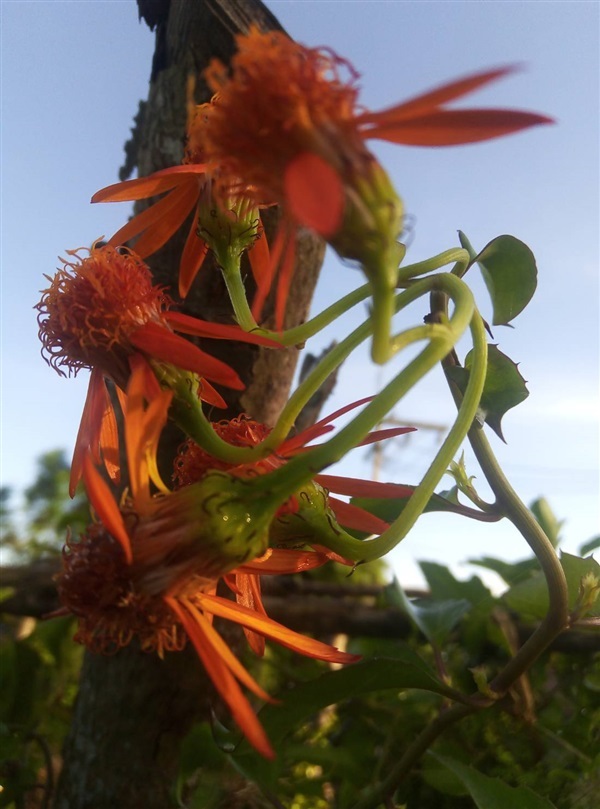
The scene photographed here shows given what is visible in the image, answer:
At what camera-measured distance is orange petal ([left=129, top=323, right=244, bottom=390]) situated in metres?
0.36

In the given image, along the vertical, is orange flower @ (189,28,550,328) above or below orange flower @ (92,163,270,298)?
below

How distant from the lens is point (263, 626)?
1.26 ft

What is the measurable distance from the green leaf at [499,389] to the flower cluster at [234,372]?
87 millimetres

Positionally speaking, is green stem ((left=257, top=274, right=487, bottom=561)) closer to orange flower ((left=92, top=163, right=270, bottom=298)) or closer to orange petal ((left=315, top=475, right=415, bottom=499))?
orange petal ((left=315, top=475, right=415, bottom=499))

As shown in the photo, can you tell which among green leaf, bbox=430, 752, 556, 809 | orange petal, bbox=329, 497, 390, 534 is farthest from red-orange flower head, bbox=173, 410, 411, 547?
green leaf, bbox=430, 752, 556, 809

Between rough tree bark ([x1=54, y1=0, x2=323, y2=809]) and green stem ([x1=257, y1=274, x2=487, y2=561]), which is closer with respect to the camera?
green stem ([x1=257, y1=274, x2=487, y2=561])

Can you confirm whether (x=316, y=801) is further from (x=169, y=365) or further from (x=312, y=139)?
(x=312, y=139)

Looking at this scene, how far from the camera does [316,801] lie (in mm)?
829

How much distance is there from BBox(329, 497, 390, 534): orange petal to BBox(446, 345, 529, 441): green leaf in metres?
0.11

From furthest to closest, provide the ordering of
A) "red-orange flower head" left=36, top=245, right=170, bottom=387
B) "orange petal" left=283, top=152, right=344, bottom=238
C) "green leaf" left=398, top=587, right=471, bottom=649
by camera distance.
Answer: "green leaf" left=398, top=587, right=471, bottom=649 → "red-orange flower head" left=36, top=245, right=170, bottom=387 → "orange petal" left=283, top=152, right=344, bottom=238

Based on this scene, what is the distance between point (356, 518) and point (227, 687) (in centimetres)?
17

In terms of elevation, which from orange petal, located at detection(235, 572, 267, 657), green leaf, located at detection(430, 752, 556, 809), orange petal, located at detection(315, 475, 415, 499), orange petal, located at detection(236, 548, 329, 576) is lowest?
green leaf, located at detection(430, 752, 556, 809)

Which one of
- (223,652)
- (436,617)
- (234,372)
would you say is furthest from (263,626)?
(436,617)

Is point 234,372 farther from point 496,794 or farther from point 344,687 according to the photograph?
point 496,794
